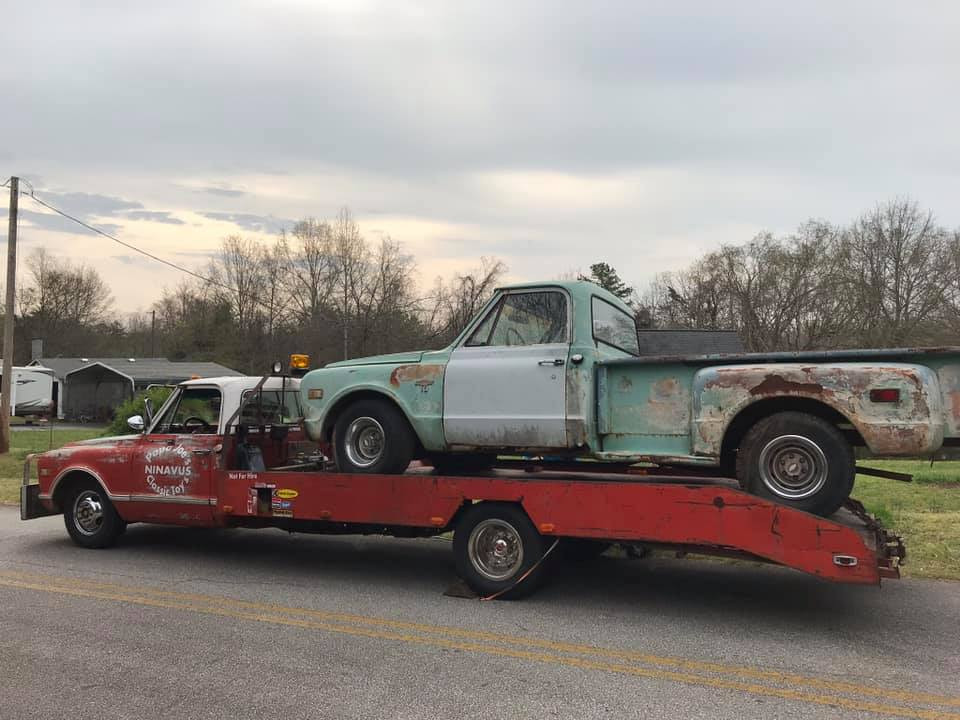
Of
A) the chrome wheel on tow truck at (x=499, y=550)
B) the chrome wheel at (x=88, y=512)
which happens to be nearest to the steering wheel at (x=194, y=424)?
the chrome wheel at (x=88, y=512)

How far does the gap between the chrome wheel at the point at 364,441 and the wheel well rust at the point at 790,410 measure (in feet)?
9.50

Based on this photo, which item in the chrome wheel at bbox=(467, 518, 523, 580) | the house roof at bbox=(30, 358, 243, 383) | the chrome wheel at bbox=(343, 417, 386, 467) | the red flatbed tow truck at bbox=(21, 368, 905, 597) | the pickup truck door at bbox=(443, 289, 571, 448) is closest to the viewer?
the red flatbed tow truck at bbox=(21, 368, 905, 597)

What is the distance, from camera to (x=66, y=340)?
60875 mm

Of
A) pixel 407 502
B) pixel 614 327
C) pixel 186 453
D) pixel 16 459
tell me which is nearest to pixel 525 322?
pixel 614 327

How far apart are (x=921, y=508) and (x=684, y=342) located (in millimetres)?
4849

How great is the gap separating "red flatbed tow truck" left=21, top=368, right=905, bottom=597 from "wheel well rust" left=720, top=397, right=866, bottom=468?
0.48 metres

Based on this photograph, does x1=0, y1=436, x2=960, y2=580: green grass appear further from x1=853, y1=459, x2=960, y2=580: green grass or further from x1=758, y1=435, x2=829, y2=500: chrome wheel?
x1=758, y1=435, x2=829, y2=500: chrome wheel

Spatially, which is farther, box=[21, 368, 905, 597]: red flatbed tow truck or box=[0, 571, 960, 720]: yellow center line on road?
box=[21, 368, 905, 597]: red flatbed tow truck

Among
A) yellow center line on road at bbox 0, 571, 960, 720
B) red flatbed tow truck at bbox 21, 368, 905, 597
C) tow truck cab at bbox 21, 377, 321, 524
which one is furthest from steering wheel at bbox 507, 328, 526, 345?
tow truck cab at bbox 21, 377, 321, 524

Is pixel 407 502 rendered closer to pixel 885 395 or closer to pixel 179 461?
pixel 179 461

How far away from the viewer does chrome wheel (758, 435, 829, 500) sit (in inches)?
210

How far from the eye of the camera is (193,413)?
7.98 meters

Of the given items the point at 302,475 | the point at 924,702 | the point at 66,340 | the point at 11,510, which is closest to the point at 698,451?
the point at 924,702

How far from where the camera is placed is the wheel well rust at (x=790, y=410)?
5.39 m
